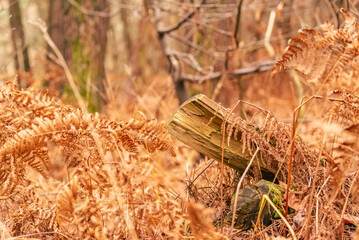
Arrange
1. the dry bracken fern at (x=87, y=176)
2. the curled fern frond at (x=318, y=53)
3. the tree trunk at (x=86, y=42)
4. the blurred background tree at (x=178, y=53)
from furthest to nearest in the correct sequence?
1. the tree trunk at (x=86, y=42)
2. the blurred background tree at (x=178, y=53)
3. the curled fern frond at (x=318, y=53)
4. the dry bracken fern at (x=87, y=176)

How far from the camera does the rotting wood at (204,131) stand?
172 cm

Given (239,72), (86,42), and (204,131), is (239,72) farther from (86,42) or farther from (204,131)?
(86,42)

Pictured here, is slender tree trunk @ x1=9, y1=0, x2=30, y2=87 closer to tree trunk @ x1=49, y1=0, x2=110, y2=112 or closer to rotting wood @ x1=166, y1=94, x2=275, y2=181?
tree trunk @ x1=49, y1=0, x2=110, y2=112

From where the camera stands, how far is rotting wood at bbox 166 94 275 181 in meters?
1.72

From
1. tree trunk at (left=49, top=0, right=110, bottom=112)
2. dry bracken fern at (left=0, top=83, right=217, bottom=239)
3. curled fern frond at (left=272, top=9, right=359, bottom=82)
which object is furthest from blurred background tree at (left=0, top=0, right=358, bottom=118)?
dry bracken fern at (left=0, top=83, right=217, bottom=239)

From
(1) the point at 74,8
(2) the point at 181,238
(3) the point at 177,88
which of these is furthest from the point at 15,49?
(2) the point at 181,238

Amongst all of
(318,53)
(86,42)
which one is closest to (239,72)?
(318,53)

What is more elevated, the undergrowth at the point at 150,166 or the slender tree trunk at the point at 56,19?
the slender tree trunk at the point at 56,19

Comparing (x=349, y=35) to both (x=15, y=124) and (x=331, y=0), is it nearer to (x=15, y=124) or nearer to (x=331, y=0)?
(x=331, y=0)

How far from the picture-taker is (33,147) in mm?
1541

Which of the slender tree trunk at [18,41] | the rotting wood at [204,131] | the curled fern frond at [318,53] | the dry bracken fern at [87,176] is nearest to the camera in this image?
the dry bracken fern at [87,176]

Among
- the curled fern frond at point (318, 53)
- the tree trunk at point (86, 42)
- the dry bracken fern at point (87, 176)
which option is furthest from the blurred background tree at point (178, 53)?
the dry bracken fern at point (87, 176)

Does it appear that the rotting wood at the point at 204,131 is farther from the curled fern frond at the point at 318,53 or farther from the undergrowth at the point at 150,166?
the curled fern frond at the point at 318,53

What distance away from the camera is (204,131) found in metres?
1.76
